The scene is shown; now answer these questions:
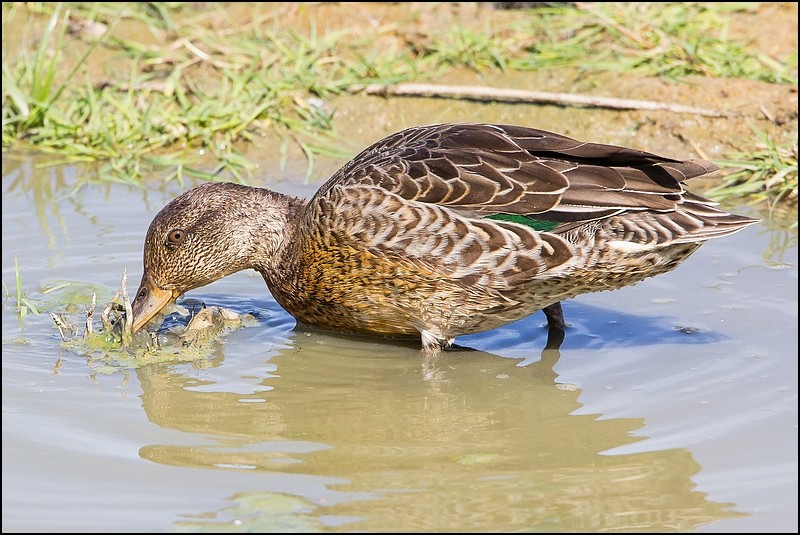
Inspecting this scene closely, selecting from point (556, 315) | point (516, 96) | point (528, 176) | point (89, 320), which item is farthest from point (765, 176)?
point (89, 320)

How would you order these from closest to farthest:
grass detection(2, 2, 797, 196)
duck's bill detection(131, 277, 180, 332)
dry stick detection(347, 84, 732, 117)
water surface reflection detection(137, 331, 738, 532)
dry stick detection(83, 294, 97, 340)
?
water surface reflection detection(137, 331, 738, 532) < dry stick detection(83, 294, 97, 340) < duck's bill detection(131, 277, 180, 332) < dry stick detection(347, 84, 732, 117) < grass detection(2, 2, 797, 196)

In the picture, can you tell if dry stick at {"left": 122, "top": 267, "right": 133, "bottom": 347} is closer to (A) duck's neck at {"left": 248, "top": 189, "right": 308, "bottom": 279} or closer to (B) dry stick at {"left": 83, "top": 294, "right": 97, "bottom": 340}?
(B) dry stick at {"left": 83, "top": 294, "right": 97, "bottom": 340}

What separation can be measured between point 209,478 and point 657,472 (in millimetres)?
1792

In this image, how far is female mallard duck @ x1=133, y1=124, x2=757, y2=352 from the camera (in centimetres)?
566

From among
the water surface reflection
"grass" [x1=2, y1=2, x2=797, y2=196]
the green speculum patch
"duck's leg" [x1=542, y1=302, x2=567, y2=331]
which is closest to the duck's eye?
the water surface reflection

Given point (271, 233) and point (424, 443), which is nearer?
point (424, 443)

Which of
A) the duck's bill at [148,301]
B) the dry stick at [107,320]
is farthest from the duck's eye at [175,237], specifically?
the dry stick at [107,320]

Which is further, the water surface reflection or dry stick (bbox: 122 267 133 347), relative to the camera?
dry stick (bbox: 122 267 133 347)

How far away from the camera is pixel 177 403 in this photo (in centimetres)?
546

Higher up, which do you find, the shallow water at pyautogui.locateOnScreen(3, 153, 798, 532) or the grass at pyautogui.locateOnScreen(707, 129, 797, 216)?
the grass at pyautogui.locateOnScreen(707, 129, 797, 216)

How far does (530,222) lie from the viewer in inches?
225

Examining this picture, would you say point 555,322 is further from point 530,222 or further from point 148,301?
point 148,301

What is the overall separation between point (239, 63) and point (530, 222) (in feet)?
14.5

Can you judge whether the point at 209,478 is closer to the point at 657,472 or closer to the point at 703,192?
the point at 657,472
